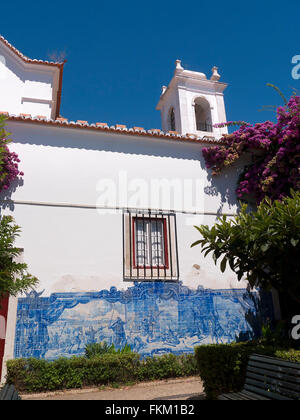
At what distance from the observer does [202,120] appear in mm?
17719

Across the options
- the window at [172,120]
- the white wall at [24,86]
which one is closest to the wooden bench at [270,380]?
the white wall at [24,86]

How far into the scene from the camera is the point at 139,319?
309 inches

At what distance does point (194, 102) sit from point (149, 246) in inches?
423

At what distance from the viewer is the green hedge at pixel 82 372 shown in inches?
257

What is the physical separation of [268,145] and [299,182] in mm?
1760

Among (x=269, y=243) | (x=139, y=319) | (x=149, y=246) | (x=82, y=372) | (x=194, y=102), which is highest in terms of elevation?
(x=194, y=102)

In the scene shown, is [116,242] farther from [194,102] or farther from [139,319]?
[194,102]

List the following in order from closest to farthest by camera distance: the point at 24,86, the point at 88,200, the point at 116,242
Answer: the point at 116,242 < the point at 88,200 < the point at 24,86

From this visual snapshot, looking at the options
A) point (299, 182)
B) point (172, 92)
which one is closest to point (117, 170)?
point (299, 182)

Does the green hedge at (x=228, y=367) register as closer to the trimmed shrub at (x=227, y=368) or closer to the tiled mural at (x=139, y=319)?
the trimmed shrub at (x=227, y=368)

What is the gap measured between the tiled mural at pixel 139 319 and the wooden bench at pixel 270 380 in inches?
149

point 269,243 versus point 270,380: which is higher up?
point 269,243

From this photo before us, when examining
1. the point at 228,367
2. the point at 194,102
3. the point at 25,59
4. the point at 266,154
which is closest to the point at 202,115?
the point at 194,102
